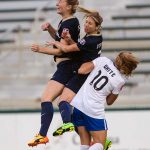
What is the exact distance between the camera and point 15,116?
37.1 ft

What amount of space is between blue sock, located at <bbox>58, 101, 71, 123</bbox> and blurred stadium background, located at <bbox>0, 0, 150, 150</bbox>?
8.96ft

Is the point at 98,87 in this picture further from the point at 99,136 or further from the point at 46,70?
the point at 46,70

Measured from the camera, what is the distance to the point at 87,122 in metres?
8.60

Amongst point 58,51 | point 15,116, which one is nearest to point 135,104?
point 15,116

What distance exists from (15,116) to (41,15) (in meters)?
4.02

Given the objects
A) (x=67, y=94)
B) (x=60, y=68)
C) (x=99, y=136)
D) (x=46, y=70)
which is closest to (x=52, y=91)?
(x=67, y=94)

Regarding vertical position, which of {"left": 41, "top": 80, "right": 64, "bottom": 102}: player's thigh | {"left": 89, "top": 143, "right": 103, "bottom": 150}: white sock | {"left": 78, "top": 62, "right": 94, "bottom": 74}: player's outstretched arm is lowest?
{"left": 89, "top": 143, "right": 103, "bottom": 150}: white sock

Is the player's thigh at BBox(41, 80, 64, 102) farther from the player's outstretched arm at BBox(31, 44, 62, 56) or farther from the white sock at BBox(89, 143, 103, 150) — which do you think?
the white sock at BBox(89, 143, 103, 150)

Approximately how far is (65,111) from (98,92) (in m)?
0.39

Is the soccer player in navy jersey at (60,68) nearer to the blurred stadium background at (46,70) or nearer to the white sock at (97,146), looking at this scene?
the white sock at (97,146)

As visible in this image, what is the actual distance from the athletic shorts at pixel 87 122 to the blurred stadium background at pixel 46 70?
98.8 inches

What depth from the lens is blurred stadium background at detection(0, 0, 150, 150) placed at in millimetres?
11273

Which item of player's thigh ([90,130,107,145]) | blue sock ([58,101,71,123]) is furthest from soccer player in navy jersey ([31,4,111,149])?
player's thigh ([90,130,107,145])

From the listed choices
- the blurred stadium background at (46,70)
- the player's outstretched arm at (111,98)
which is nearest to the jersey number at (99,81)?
the player's outstretched arm at (111,98)
